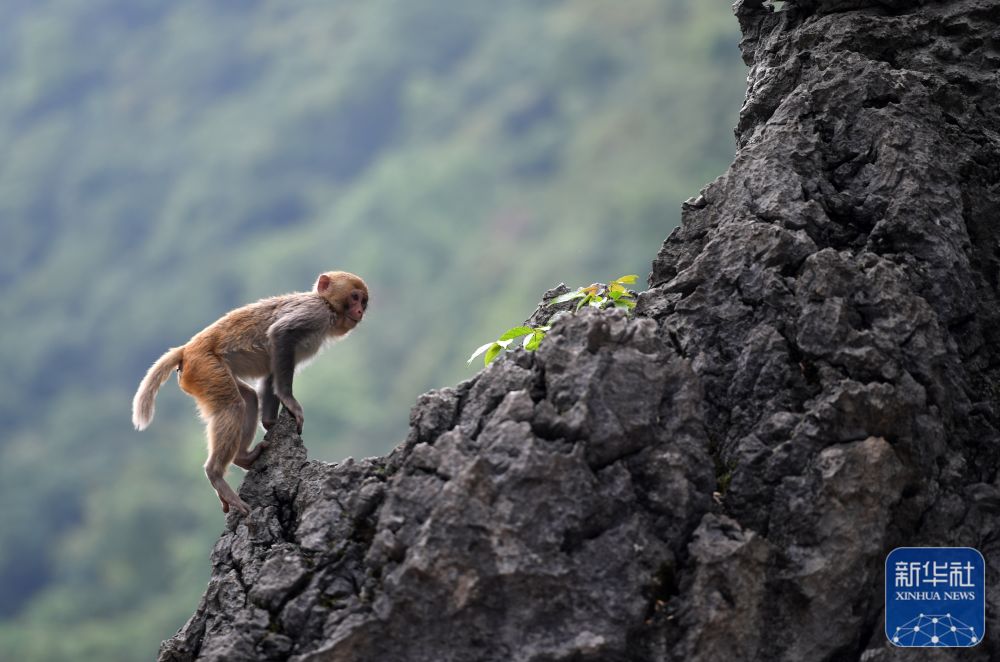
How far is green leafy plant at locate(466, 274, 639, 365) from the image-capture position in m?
5.15

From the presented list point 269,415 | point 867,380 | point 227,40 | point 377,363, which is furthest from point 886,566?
point 227,40

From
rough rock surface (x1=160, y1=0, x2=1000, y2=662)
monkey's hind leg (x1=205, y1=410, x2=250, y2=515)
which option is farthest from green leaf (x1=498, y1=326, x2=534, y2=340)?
monkey's hind leg (x1=205, y1=410, x2=250, y2=515)

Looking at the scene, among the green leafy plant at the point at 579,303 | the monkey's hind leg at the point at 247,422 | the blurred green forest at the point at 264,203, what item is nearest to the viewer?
the green leafy plant at the point at 579,303

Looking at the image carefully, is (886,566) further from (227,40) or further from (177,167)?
(227,40)

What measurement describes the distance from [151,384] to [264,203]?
3456 centimetres

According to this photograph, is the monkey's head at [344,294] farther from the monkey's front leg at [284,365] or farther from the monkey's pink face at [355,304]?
the monkey's front leg at [284,365]

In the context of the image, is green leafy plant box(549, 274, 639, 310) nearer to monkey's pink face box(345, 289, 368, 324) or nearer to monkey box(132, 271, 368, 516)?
monkey box(132, 271, 368, 516)

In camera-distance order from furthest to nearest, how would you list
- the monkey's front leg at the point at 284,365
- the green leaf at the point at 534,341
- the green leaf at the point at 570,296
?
1. the monkey's front leg at the point at 284,365
2. the green leaf at the point at 570,296
3. the green leaf at the point at 534,341

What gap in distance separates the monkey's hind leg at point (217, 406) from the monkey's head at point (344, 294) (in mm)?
784

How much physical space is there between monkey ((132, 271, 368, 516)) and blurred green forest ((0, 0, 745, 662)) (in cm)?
2022

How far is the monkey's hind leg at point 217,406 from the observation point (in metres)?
5.75

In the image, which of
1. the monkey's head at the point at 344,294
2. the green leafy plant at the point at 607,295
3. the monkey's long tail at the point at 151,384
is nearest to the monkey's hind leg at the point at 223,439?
the monkey's long tail at the point at 151,384

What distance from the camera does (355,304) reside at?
22.0 ft

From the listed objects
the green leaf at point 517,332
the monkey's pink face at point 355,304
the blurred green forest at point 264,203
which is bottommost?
the green leaf at point 517,332
